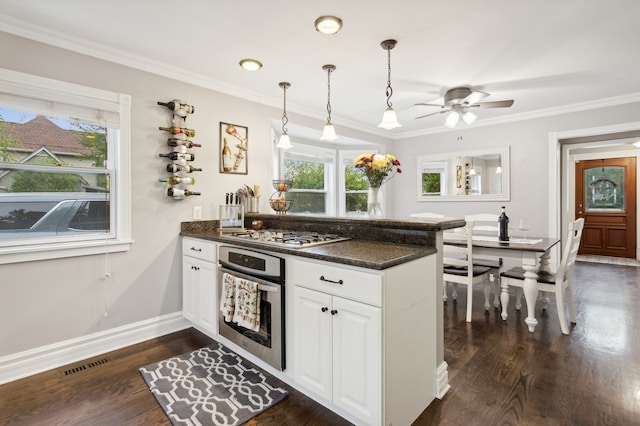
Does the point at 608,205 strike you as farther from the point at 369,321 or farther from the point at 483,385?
the point at 369,321

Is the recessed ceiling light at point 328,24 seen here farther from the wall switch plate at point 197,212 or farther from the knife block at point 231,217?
→ the wall switch plate at point 197,212

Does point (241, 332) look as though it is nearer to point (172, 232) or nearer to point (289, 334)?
point (289, 334)

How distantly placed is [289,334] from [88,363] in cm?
165

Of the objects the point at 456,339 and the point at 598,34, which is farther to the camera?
the point at 456,339

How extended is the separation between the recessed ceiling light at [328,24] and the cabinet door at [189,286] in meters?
2.02

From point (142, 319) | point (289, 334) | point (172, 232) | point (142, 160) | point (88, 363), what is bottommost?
point (88, 363)

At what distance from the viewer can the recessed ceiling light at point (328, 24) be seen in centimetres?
213

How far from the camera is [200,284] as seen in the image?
2.74 metres

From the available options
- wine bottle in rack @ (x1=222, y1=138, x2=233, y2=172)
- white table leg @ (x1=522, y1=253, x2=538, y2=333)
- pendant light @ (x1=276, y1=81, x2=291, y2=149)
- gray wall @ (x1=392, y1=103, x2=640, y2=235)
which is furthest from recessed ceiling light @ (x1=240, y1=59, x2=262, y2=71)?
gray wall @ (x1=392, y1=103, x2=640, y2=235)

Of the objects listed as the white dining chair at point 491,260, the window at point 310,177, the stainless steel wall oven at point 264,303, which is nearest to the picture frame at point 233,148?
the stainless steel wall oven at point 264,303

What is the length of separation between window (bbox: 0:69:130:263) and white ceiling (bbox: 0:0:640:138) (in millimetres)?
404

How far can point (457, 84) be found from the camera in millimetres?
3307

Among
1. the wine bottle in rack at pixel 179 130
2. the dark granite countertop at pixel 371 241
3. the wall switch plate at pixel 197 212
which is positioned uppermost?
the wine bottle in rack at pixel 179 130

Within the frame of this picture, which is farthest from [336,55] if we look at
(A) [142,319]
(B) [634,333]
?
Result: (B) [634,333]
